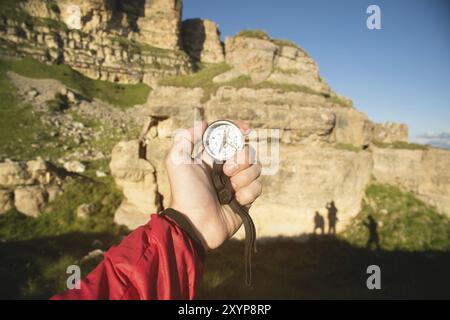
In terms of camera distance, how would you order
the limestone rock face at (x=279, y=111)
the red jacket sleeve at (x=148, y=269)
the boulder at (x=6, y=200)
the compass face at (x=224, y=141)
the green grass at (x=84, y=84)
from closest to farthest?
the red jacket sleeve at (x=148, y=269)
the compass face at (x=224, y=141)
the limestone rock face at (x=279, y=111)
the boulder at (x=6, y=200)
the green grass at (x=84, y=84)

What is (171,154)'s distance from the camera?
142 inches

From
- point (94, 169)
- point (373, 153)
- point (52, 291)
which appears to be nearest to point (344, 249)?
point (373, 153)

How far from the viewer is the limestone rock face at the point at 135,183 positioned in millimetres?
12000

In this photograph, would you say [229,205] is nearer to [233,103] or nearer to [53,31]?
[233,103]

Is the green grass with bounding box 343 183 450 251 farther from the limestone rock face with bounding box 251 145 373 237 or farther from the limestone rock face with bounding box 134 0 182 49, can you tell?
the limestone rock face with bounding box 134 0 182 49

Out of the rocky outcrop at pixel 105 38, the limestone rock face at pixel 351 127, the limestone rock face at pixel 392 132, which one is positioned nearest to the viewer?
the limestone rock face at pixel 351 127

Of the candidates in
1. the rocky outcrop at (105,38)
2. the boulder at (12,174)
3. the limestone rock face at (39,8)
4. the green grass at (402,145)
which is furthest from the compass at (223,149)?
the limestone rock face at (39,8)

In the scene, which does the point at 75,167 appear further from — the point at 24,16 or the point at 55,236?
the point at 24,16

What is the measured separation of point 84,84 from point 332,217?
59.0m

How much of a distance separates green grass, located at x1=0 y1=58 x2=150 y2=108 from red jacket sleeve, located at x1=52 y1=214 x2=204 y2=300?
172ft

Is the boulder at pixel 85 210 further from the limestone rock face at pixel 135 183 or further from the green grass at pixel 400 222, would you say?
the green grass at pixel 400 222

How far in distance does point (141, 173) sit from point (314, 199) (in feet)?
26.9

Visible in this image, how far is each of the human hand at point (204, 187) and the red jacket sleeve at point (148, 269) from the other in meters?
0.66

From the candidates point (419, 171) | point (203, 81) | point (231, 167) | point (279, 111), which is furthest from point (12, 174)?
point (419, 171)
